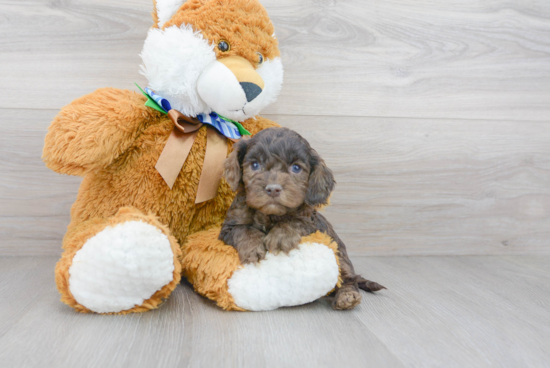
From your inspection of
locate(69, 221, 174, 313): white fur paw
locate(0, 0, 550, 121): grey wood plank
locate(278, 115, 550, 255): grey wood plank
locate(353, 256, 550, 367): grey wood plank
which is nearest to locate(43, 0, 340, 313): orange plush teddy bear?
locate(69, 221, 174, 313): white fur paw

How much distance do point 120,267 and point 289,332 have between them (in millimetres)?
387

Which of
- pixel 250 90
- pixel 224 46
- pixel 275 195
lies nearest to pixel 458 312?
pixel 275 195

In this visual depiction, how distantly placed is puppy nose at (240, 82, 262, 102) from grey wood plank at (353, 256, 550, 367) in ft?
2.02

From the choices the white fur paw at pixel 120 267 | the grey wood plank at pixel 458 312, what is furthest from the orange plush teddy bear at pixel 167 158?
the grey wood plank at pixel 458 312

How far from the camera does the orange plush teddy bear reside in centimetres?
90

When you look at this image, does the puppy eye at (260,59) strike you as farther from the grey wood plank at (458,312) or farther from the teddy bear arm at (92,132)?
the grey wood plank at (458,312)

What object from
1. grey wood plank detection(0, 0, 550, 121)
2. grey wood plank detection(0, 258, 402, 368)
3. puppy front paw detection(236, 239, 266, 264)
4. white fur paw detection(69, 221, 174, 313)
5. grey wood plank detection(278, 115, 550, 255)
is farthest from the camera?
grey wood plank detection(278, 115, 550, 255)

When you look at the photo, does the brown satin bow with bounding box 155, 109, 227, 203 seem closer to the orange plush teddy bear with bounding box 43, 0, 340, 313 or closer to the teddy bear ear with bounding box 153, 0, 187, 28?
the orange plush teddy bear with bounding box 43, 0, 340, 313

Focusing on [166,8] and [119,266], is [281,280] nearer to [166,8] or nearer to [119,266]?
[119,266]

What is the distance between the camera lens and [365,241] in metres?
1.61

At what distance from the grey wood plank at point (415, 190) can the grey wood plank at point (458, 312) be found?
0.42ft

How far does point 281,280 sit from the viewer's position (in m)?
0.97

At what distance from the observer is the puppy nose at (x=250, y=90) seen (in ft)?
3.45

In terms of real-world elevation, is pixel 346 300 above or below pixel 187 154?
below
